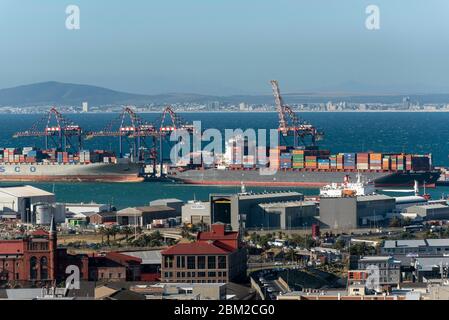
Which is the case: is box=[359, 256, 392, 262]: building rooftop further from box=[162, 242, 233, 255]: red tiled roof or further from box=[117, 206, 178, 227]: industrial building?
box=[117, 206, 178, 227]: industrial building

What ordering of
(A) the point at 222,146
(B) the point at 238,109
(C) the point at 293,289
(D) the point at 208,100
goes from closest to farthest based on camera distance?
(C) the point at 293,289 < (A) the point at 222,146 < (B) the point at 238,109 < (D) the point at 208,100

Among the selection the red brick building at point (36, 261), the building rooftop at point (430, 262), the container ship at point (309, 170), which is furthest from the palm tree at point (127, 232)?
the container ship at point (309, 170)

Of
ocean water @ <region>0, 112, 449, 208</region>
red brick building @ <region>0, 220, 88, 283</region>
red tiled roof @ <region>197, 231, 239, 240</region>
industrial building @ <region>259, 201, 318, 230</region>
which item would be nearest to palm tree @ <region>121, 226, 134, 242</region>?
industrial building @ <region>259, 201, 318, 230</region>

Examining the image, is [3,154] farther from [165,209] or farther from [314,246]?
[314,246]

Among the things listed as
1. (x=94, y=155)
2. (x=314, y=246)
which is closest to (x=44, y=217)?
(x=314, y=246)

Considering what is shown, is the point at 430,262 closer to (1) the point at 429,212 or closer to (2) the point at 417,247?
(2) the point at 417,247
